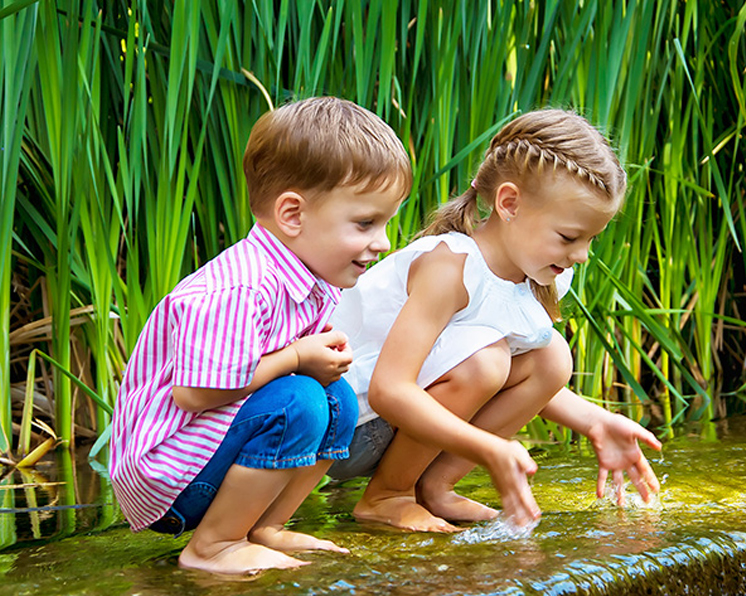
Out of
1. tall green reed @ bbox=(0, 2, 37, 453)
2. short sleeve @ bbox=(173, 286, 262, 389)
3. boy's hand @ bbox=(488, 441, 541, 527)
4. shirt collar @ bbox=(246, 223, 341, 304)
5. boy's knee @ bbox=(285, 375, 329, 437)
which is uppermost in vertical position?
tall green reed @ bbox=(0, 2, 37, 453)

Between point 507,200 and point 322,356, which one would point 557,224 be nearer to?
point 507,200

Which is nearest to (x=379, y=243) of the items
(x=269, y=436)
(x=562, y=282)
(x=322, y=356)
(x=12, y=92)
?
(x=322, y=356)

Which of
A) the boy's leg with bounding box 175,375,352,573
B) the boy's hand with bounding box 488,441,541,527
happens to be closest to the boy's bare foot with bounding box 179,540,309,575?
the boy's leg with bounding box 175,375,352,573

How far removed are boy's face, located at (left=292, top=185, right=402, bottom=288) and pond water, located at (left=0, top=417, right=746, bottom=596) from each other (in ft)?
1.13

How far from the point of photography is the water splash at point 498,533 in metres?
1.23

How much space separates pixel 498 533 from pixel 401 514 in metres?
0.16

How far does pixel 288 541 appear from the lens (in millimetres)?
1199

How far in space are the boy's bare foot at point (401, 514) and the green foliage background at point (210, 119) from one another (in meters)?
0.58

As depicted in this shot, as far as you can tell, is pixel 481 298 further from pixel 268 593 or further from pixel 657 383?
pixel 657 383

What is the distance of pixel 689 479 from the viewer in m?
1.60

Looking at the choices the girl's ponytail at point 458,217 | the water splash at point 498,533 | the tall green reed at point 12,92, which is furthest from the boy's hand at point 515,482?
the tall green reed at point 12,92

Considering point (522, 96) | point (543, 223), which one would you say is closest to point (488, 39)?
point (522, 96)

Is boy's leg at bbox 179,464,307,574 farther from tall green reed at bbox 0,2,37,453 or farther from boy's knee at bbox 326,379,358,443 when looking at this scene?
tall green reed at bbox 0,2,37,453

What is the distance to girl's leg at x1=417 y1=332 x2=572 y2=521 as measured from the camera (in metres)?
1.48
